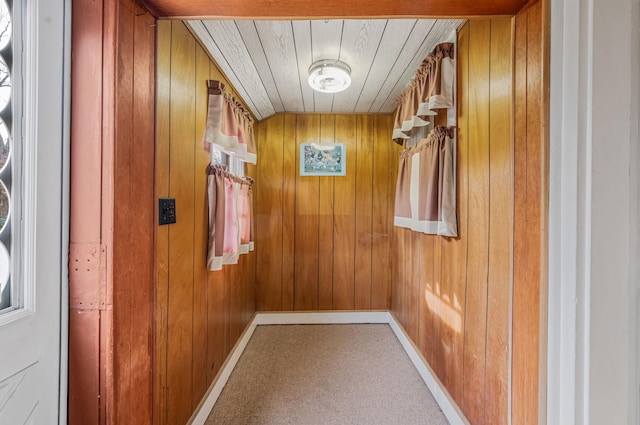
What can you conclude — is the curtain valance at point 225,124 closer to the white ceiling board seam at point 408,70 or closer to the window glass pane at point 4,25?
the window glass pane at point 4,25

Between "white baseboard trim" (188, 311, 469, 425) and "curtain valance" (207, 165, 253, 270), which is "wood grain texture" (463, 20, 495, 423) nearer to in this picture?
"white baseboard trim" (188, 311, 469, 425)

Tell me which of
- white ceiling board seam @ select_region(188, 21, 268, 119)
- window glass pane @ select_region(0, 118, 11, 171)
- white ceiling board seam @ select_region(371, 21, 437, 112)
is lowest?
window glass pane @ select_region(0, 118, 11, 171)

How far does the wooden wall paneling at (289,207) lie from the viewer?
9.96ft

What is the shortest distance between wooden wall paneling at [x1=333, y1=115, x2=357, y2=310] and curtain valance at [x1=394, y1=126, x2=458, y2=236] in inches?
38.6

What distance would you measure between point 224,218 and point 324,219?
142 centimetres

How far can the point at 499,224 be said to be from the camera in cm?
120

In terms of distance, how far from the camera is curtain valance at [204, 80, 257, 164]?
174 cm

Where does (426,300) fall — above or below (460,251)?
below

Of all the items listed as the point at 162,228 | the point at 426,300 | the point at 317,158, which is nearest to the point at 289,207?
the point at 317,158

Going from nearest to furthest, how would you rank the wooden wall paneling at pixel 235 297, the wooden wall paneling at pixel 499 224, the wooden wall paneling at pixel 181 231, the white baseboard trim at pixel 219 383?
1. the wooden wall paneling at pixel 499 224
2. the wooden wall paneling at pixel 181 231
3. the white baseboard trim at pixel 219 383
4. the wooden wall paneling at pixel 235 297

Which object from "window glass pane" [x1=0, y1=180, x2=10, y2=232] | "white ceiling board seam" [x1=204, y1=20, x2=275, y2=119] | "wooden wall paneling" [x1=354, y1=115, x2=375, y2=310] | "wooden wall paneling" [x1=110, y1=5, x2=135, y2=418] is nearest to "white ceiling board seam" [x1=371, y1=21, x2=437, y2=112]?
"wooden wall paneling" [x1=354, y1=115, x2=375, y2=310]

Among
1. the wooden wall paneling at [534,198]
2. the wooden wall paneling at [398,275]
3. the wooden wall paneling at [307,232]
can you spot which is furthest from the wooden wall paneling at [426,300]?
the wooden wall paneling at [307,232]

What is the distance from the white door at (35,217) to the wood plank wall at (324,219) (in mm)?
2248

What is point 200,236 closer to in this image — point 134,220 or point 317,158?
point 134,220
